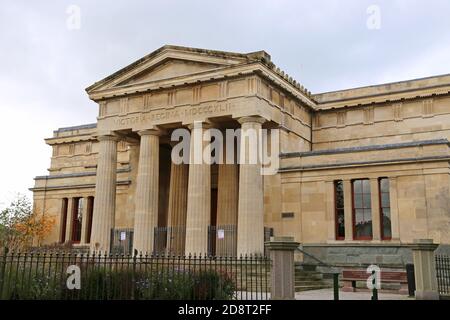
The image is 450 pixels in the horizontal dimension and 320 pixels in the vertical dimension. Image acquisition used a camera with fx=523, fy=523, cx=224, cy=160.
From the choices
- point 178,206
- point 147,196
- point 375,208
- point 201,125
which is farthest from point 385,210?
point 147,196

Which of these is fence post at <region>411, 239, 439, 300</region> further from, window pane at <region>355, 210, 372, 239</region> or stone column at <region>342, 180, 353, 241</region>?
stone column at <region>342, 180, 353, 241</region>

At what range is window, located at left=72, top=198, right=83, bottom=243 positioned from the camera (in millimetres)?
36312

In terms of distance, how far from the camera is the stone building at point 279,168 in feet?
80.6

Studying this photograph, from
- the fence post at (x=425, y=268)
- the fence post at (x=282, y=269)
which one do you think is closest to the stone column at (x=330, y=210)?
the fence post at (x=425, y=268)

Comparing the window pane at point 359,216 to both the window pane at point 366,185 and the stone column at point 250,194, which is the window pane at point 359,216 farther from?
the stone column at point 250,194

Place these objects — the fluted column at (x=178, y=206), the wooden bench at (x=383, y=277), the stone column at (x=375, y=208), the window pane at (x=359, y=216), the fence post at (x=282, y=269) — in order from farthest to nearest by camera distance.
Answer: the fluted column at (x=178, y=206) < the window pane at (x=359, y=216) < the stone column at (x=375, y=208) < the wooden bench at (x=383, y=277) < the fence post at (x=282, y=269)

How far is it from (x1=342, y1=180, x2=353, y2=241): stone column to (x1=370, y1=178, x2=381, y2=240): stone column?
1.08 m

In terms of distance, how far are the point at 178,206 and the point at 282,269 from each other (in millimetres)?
16224

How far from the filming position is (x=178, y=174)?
30125 millimetres

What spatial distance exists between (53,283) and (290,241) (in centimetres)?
641

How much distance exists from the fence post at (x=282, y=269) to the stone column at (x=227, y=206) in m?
12.3

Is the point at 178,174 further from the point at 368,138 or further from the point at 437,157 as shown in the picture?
the point at 437,157

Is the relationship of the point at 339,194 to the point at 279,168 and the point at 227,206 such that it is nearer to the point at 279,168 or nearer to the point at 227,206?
the point at 279,168

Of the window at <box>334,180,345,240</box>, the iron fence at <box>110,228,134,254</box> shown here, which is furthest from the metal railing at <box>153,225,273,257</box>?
the window at <box>334,180,345,240</box>
